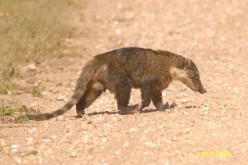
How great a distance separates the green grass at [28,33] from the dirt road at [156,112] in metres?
0.37

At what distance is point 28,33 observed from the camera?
1548 cm

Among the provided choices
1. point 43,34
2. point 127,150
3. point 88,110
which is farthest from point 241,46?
point 127,150

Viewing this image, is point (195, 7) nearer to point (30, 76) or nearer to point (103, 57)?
point (30, 76)

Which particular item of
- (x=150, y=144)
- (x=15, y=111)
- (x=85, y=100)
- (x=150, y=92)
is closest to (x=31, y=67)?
(x=15, y=111)

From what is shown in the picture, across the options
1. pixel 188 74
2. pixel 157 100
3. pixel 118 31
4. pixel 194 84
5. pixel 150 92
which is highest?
pixel 118 31

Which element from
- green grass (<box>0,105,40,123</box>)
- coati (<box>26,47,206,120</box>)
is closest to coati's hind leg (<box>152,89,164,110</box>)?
coati (<box>26,47,206,120</box>)

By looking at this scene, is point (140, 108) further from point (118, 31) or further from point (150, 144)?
point (118, 31)

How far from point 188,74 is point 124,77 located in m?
1.35

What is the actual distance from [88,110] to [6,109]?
1253 millimetres

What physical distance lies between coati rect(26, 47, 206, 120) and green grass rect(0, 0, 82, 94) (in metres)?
2.48

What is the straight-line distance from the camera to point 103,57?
401 inches

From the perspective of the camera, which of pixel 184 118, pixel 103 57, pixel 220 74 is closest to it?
pixel 184 118

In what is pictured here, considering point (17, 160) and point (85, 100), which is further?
point (85, 100)

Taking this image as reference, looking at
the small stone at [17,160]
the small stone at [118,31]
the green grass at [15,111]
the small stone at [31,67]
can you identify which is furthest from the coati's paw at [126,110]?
the small stone at [118,31]
